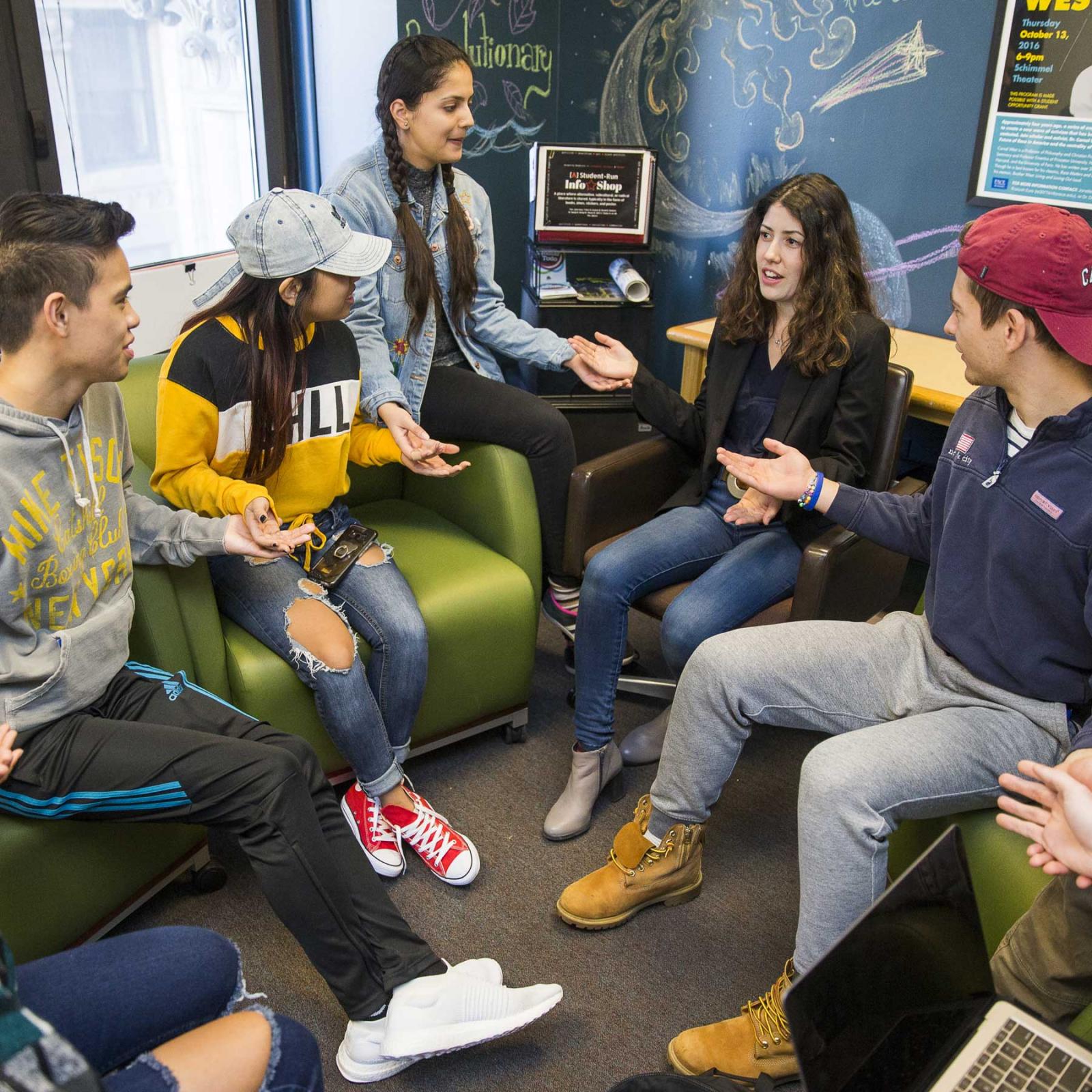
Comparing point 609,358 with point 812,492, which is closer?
point 812,492

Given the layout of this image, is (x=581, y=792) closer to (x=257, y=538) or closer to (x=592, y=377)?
(x=257, y=538)

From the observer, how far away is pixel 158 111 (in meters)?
3.06

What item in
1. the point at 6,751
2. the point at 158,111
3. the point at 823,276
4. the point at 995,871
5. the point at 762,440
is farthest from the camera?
the point at 158,111

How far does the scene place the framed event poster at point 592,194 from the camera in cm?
318

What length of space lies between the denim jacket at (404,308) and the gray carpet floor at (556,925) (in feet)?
2.85

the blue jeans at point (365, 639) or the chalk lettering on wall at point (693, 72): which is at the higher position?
the chalk lettering on wall at point (693, 72)

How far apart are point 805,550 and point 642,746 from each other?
643 mm

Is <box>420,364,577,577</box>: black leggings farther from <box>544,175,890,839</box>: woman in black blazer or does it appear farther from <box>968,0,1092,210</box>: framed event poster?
<box>968,0,1092,210</box>: framed event poster

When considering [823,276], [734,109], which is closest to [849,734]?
[823,276]

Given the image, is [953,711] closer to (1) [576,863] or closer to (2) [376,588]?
(1) [576,863]

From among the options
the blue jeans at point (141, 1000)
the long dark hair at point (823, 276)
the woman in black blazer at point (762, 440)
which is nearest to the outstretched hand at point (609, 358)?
the woman in black blazer at point (762, 440)

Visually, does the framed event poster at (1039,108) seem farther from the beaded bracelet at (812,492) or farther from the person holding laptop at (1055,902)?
the person holding laptop at (1055,902)

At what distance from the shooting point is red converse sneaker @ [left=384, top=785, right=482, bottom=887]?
6.61 ft

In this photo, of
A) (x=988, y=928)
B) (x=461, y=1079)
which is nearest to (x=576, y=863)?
(x=461, y=1079)
